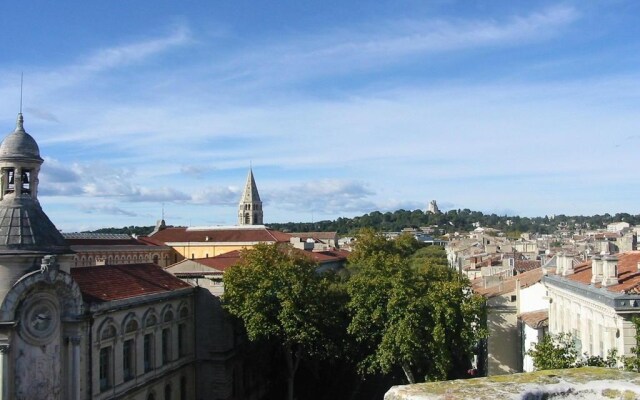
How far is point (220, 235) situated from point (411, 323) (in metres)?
69.6

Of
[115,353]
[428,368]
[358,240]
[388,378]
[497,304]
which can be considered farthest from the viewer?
[358,240]

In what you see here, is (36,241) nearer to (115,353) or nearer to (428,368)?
(115,353)

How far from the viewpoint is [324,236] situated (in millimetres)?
162250

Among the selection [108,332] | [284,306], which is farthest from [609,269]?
[108,332]

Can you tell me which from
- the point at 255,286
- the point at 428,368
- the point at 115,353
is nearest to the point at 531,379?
the point at 115,353

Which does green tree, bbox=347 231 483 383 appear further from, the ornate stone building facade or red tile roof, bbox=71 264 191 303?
the ornate stone building facade

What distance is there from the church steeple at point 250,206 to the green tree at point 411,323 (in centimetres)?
8989

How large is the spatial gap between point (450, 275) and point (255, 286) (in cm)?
1556

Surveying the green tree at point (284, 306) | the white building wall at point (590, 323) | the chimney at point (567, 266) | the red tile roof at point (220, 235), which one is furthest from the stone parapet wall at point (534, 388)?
the red tile roof at point (220, 235)

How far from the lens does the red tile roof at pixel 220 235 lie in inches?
4004

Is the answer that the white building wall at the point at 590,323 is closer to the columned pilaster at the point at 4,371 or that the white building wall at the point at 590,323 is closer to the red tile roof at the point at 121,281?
the red tile roof at the point at 121,281

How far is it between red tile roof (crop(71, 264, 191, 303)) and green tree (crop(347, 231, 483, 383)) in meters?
12.4

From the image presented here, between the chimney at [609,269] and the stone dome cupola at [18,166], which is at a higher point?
the stone dome cupola at [18,166]

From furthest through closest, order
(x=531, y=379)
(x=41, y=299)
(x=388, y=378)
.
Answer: (x=388, y=378) → (x=41, y=299) → (x=531, y=379)
